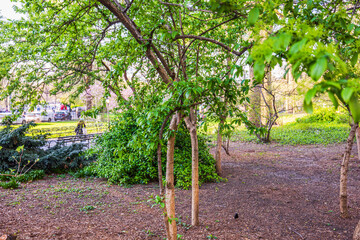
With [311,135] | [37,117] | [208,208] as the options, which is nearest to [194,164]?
[208,208]

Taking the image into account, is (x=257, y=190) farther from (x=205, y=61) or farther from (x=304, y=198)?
(x=205, y=61)

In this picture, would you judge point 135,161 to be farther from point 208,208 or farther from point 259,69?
point 259,69

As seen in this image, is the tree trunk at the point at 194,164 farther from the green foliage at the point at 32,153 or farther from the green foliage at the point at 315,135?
the green foliage at the point at 315,135

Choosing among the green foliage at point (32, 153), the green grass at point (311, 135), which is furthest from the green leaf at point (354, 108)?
the green grass at point (311, 135)

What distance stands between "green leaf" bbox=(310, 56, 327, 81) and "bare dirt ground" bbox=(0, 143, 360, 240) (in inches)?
122

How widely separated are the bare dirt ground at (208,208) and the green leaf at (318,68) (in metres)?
3.10

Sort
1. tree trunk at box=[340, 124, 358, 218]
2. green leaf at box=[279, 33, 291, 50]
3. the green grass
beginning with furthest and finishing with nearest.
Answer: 1. the green grass
2. tree trunk at box=[340, 124, 358, 218]
3. green leaf at box=[279, 33, 291, 50]

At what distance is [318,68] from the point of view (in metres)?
0.94

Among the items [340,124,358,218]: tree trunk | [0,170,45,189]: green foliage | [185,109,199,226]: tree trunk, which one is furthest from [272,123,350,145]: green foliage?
[0,170,45,189]: green foliage

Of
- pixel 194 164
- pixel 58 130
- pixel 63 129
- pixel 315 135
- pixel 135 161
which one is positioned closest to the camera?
pixel 194 164

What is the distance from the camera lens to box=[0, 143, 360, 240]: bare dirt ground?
3.64m

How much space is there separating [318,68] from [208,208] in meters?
4.03

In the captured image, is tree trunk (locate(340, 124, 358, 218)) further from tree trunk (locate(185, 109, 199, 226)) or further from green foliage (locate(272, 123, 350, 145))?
green foliage (locate(272, 123, 350, 145))

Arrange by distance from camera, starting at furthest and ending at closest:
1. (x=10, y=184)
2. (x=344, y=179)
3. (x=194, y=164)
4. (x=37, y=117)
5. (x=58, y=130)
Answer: (x=37, y=117)
(x=58, y=130)
(x=10, y=184)
(x=344, y=179)
(x=194, y=164)
